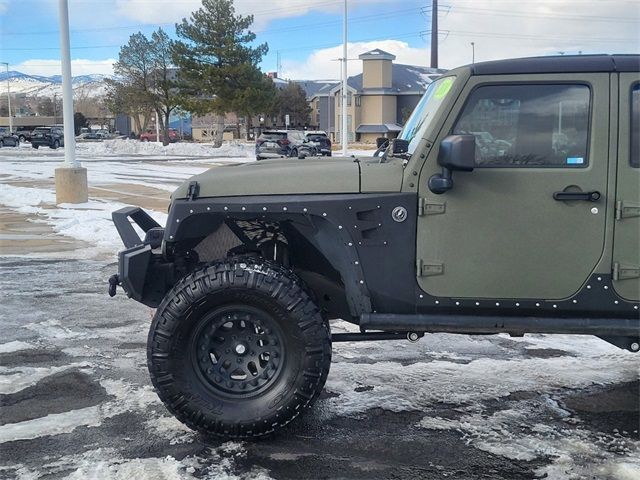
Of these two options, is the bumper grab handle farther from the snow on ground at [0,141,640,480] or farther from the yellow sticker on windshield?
the yellow sticker on windshield

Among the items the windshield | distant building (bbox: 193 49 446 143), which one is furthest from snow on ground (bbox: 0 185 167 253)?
distant building (bbox: 193 49 446 143)

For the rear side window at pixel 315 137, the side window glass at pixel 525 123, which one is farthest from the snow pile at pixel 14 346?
the rear side window at pixel 315 137

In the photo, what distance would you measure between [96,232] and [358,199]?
331 inches

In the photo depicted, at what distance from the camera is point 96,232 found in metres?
11.2

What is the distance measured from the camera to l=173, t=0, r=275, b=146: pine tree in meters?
47.9

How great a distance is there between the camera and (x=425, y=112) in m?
4.11

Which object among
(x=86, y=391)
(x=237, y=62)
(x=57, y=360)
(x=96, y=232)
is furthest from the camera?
(x=237, y=62)

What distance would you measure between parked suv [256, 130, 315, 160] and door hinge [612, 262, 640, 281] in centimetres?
3052

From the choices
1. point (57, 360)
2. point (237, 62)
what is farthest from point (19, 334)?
point (237, 62)

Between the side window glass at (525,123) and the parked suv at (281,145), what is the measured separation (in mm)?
30273

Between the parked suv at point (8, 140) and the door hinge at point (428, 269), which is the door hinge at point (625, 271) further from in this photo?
the parked suv at point (8, 140)

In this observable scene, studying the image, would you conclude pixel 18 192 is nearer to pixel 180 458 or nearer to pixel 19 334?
pixel 19 334

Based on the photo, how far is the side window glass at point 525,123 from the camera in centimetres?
368

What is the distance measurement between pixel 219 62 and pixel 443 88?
47.3m
